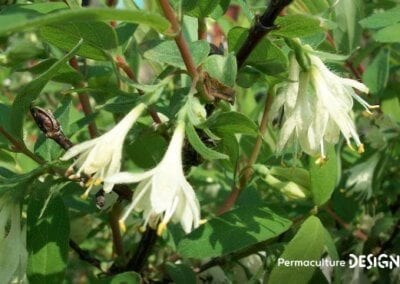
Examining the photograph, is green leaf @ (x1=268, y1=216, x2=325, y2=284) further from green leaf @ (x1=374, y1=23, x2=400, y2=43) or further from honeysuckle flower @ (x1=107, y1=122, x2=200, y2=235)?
green leaf @ (x1=374, y1=23, x2=400, y2=43)

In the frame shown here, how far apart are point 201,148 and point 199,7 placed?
23cm

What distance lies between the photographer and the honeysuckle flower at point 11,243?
89 centimetres

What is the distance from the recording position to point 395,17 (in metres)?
1.09

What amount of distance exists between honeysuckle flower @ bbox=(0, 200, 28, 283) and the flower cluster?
5.9 inches

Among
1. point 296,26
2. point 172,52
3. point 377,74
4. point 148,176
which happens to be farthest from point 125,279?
point 377,74

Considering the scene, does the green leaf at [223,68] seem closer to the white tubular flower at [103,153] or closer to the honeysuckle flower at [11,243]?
the white tubular flower at [103,153]

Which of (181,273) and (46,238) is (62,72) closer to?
(46,238)

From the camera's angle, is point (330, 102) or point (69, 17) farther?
point (330, 102)

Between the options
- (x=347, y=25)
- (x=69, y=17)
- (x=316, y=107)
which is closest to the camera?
(x=69, y=17)

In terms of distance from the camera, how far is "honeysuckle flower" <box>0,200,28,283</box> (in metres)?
0.89

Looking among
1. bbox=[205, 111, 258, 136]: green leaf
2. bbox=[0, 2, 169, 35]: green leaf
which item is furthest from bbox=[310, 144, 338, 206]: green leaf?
bbox=[0, 2, 169, 35]: green leaf

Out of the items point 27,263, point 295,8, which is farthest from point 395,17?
point 27,263

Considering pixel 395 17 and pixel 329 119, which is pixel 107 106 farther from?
pixel 395 17

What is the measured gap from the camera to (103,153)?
81cm
